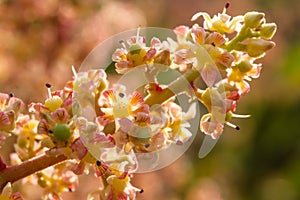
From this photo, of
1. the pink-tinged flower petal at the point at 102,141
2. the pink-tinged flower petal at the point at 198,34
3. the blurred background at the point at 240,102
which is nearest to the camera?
the pink-tinged flower petal at the point at 102,141

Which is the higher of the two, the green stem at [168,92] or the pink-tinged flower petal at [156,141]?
the green stem at [168,92]

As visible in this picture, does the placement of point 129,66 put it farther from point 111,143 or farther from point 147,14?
point 147,14

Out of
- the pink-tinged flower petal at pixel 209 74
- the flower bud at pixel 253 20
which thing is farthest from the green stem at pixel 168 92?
the flower bud at pixel 253 20

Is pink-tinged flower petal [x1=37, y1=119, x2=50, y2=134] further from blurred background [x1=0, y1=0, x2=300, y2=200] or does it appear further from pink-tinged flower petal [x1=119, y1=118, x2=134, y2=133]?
blurred background [x1=0, y1=0, x2=300, y2=200]

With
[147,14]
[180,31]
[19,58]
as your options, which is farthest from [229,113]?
[147,14]

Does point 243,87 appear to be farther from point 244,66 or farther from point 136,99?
Result: point 136,99

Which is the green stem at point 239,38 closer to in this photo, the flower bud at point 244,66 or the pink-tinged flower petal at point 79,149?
the flower bud at point 244,66
